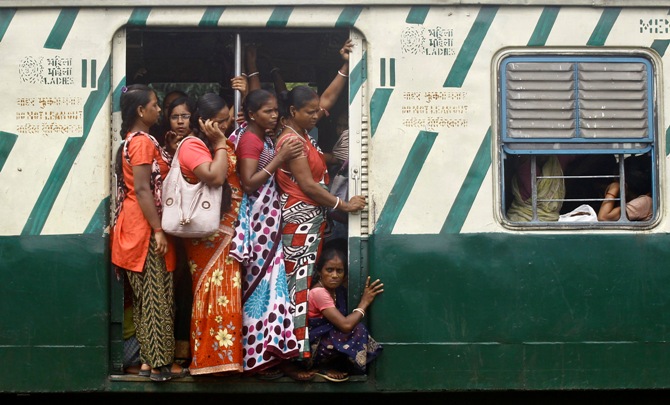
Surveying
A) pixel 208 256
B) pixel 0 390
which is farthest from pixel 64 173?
pixel 0 390

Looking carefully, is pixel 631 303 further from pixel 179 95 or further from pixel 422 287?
pixel 179 95

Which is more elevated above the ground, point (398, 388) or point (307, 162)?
point (307, 162)

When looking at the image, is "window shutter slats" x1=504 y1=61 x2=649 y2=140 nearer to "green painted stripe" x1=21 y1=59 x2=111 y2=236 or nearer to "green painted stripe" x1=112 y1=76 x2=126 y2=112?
"green painted stripe" x1=112 y1=76 x2=126 y2=112

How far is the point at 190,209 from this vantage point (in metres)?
4.84

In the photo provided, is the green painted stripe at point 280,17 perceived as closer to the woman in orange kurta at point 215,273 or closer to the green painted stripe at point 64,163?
the woman in orange kurta at point 215,273

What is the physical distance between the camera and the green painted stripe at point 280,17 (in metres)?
5.06

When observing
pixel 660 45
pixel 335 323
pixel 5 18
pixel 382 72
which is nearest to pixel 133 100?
pixel 5 18

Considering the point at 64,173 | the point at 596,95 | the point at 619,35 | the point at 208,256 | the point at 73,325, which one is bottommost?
the point at 73,325

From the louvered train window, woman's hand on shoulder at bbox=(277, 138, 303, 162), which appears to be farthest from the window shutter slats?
woman's hand on shoulder at bbox=(277, 138, 303, 162)

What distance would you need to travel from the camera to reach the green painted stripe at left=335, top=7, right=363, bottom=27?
5086 mm

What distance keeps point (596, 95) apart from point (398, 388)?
1.99m

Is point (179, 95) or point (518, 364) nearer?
point (518, 364)

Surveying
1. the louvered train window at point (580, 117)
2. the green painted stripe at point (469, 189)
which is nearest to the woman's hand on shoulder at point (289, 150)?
the green painted stripe at point (469, 189)

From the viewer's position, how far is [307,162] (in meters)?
5.11
